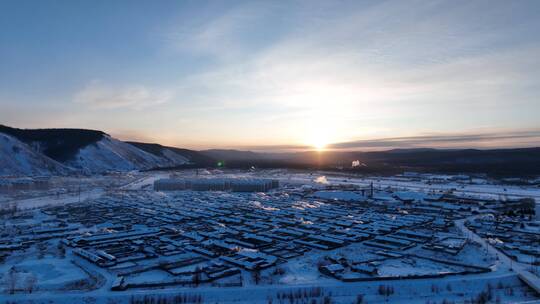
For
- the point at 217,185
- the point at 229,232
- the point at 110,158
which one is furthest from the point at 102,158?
the point at 229,232

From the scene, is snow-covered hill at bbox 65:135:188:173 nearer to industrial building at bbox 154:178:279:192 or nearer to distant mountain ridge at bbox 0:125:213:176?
distant mountain ridge at bbox 0:125:213:176

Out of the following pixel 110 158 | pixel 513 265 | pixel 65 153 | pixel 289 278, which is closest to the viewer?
pixel 289 278

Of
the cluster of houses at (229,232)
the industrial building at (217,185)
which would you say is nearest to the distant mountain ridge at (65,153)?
the industrial building at (217,185)

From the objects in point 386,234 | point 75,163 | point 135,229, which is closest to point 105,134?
point 75,163

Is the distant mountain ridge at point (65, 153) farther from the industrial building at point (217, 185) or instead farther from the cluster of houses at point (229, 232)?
the cluster of houses at point (229, 232)

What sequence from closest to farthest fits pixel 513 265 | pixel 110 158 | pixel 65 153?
pixel 513 265 < pixel 65 153 < pixel 110 158

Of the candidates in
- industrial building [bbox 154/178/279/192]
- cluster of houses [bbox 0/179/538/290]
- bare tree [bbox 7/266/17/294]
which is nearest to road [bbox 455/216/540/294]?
cluster of houses [bbox 0/179/538/290]

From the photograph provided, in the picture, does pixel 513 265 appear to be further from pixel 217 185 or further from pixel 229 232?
pixel 217 185
